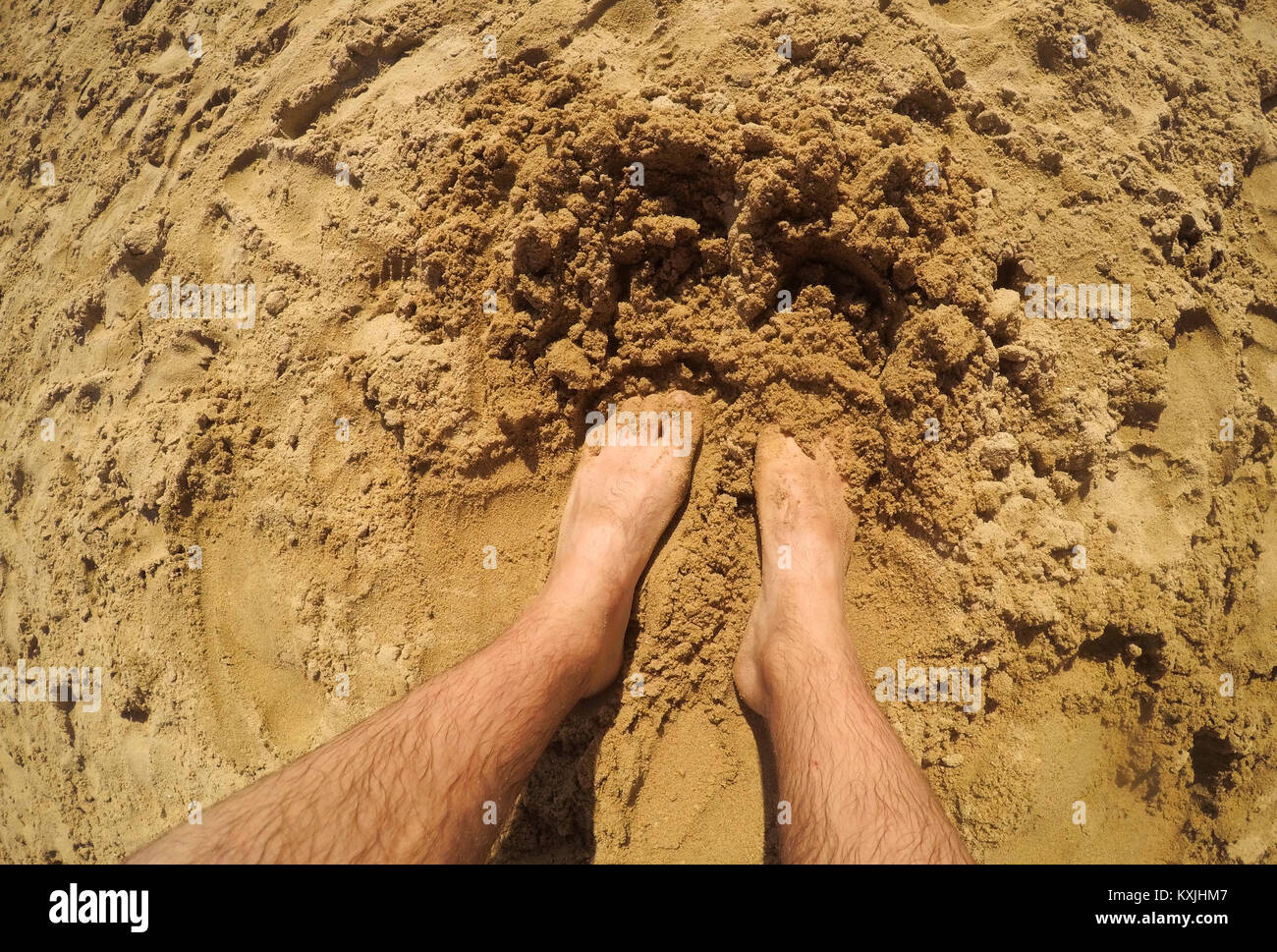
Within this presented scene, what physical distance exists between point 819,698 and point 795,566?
1.28ft

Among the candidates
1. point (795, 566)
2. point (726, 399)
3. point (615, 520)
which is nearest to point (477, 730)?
point (615, 520)

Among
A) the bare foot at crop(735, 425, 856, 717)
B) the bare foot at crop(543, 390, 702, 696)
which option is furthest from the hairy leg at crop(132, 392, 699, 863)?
the bare foot at crop(735, 425, 856, 717)

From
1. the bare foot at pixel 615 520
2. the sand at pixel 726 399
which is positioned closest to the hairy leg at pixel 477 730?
the bare foot at pixel 615 520

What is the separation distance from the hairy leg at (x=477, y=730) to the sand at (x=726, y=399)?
15 cm

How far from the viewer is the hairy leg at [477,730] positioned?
4.65ft

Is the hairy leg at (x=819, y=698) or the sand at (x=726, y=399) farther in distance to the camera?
the sand at (x=726, y=399)

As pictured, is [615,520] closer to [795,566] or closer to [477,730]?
[795,566]

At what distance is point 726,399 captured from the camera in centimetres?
210

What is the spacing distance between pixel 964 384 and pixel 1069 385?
36 centimetres

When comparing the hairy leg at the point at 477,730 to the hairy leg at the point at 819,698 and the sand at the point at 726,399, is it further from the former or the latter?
the hairy leg at the point at 819,698

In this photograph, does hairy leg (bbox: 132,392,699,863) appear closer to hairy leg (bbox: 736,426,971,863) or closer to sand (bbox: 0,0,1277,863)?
sand (bbox: 0,0,1277,863)

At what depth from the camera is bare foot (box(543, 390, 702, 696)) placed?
1.92 meters
